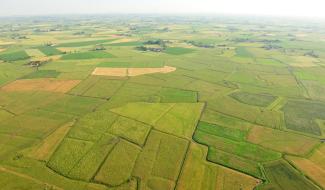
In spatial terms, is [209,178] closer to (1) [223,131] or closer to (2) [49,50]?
(1) [223,131]

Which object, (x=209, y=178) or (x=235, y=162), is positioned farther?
(x=235, y=162)

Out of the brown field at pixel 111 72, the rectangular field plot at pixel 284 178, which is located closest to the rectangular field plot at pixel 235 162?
the rectangular field plot at pixel 284 178

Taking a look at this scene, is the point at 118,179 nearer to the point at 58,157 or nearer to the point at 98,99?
the point at 58,157

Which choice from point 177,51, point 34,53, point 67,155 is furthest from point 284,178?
point 34,53

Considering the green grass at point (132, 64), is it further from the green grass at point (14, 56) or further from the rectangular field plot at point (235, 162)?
the rectangular field plot at point (235, 162)

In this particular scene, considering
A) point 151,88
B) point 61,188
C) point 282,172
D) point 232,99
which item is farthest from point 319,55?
point 61,188

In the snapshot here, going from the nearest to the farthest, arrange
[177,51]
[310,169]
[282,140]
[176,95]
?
1. [310,169]
2. [282,140]
3. [176,95]
4. [177,51]
